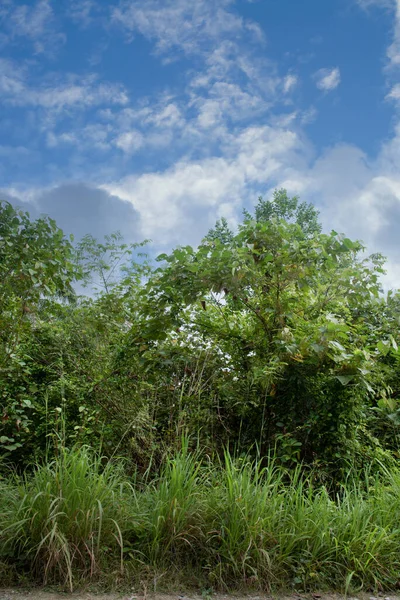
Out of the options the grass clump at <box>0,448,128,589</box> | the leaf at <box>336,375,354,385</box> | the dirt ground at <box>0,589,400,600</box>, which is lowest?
the dirt ground at <box>0,589,400,600</box>

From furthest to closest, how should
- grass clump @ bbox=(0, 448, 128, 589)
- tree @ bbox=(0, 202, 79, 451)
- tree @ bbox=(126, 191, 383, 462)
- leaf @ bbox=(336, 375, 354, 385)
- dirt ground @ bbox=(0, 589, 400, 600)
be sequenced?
tree @ bbox=(0, 202, 79, 451) → tree @ bbox=(126, 191, 383, 462) → leaf @ bbox=(336, 375, 354, 385) → grass clump @ bbox=(0, 448, 128, 589) → dirt ground @ bbox=(0, 589, 400, 600)

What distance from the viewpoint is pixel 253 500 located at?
3.08 metres

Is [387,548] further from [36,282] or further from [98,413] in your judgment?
[36,282]

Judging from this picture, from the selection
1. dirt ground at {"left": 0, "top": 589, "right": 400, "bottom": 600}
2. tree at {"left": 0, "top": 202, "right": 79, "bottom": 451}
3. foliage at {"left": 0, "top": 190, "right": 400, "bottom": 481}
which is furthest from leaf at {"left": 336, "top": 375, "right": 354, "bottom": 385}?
tree at {"left": 0, "top": 202, "right": 79, "bottom": 451}

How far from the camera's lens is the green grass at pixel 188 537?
287 cm

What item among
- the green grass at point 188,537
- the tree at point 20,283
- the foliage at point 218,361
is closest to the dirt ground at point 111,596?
the green grass at point 188,537

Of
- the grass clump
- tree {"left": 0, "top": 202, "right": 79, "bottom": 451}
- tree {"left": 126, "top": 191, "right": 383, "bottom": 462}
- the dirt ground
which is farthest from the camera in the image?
tree {"left": 0, "top": 202, "right": 79, "bottom": 451}

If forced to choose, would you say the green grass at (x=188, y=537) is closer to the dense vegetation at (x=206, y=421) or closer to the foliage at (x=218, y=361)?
the dense vegetation at (x=206, y=421)

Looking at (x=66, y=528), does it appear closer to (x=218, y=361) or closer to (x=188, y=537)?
(x=188, y=537)

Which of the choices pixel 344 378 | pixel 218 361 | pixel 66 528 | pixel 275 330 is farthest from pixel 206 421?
pixel 66 528

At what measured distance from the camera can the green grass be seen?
2.87 metres

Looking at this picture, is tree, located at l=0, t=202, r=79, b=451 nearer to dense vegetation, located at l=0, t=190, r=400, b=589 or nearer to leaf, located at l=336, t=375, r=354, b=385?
dense vegetation, located at l=0, t=190, r=400, b=589

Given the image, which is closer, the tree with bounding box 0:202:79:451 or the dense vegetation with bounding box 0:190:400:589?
the dense vegetation with bounding box 0:190:400:589

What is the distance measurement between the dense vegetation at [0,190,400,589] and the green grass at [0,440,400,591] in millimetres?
11
